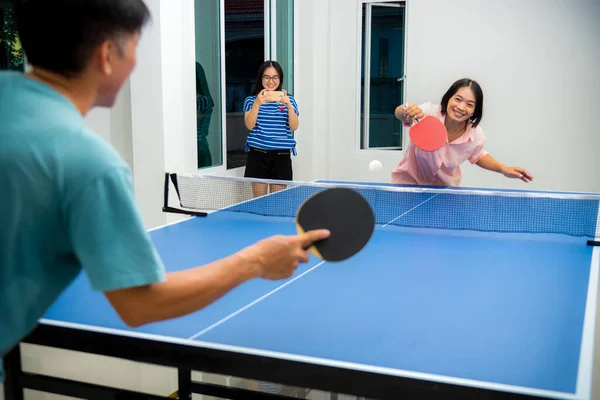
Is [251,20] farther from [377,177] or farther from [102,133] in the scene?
[102,133]

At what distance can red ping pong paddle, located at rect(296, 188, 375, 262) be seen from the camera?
149 centimetres

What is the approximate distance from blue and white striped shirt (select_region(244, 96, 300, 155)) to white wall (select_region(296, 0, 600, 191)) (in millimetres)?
2174

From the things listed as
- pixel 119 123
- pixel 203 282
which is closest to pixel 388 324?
pixel 203 282

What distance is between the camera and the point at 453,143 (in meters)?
4.32

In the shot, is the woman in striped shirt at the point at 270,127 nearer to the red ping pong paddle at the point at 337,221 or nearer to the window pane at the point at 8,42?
the window pane at the point at 8,42

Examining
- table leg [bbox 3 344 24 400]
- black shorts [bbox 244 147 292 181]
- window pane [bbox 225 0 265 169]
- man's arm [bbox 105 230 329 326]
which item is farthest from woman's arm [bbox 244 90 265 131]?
man's arm [bbox 105 230 329 326]

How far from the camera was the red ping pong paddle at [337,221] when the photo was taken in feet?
4.88

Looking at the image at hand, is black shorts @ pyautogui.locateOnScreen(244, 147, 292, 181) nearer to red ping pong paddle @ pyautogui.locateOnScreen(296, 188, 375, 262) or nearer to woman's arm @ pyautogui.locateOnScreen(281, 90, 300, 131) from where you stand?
woman's arm @ pyautogui.locateOnScreen(281, 90, 300, 131)

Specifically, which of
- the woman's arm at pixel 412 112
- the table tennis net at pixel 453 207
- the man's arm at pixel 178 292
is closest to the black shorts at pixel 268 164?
the table tennis net at pixel 453 207

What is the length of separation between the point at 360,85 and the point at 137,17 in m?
6.97

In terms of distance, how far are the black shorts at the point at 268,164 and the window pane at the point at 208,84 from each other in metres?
0.41

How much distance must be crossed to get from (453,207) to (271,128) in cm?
267

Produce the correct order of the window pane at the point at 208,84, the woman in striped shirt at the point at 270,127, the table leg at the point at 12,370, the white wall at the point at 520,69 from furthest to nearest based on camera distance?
the white wall at the point at 520,69 → the window pane at the point at 208,84 → the woman in striped shirt at the point at 270,127 → the table leg at the point at 12,370

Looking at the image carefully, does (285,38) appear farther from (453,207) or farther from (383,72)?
(453,207)
